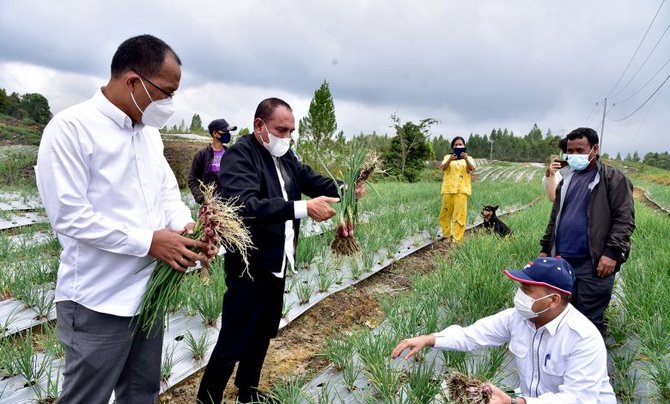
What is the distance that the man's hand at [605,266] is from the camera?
2463mm

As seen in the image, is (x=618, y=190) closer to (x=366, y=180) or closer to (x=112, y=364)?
(x=366, y=180)

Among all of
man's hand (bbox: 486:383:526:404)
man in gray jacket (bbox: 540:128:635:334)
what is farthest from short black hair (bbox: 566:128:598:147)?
man's hand (bbox: 486:383:526:404)

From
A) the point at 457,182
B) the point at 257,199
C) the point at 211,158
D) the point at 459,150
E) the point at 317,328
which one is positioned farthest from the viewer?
the point at 457,182

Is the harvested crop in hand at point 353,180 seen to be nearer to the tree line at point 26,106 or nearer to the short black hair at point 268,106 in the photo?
the short black hair at point 268,106

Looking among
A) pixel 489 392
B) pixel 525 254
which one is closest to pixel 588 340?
pixel 489 392

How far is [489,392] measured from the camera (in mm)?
1506

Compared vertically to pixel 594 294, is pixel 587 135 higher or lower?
higher

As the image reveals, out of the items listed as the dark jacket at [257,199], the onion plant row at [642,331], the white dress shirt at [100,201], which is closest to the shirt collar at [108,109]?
the white dress shirt at [100,201]

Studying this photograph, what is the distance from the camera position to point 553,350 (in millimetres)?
1786

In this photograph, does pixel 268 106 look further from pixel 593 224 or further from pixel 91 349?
pixel 593 224

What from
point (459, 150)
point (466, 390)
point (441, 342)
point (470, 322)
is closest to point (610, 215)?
point (470, 322)

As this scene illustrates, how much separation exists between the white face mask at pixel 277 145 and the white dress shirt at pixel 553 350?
1.17 meters

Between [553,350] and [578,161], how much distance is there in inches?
56.4

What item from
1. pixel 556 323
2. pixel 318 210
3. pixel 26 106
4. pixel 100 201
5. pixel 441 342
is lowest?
pixel 441 342
